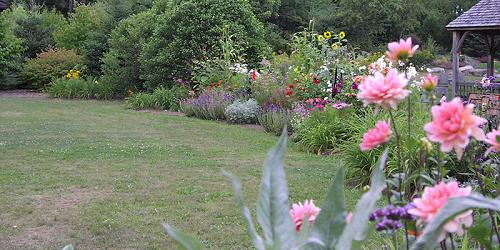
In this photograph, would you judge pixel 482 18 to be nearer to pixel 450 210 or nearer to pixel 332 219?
pixel 332 219

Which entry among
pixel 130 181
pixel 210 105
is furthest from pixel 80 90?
pixel 130 181

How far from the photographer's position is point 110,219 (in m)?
4.62

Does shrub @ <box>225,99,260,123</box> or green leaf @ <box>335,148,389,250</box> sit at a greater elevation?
green leaf @ <box>335,148,389,250</box>

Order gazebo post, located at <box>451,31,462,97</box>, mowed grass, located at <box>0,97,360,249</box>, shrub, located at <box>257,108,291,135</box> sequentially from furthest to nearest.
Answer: gazebo post, located at <box>451,31,462,97</box> < shrub, located at <box>257,108,291,135</box> < mowed grass, located at <box>0,97,360,249</box>

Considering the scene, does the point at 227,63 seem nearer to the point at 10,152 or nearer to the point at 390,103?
the point at 10,152

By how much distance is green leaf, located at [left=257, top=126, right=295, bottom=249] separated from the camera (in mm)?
1296

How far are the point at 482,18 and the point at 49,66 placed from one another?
42.7ft

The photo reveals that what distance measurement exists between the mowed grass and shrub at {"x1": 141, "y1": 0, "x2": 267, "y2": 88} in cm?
434

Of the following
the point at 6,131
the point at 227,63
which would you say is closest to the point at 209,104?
the point at 227,63

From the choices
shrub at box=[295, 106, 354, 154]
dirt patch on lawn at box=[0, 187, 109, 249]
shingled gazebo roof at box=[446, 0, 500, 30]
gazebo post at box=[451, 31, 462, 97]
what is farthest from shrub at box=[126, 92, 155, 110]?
dirt patch on lawn at box=[0, 187, 109, 249]

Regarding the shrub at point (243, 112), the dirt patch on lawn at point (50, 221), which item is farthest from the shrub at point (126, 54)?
the dirt patch on lawn at point (50, 221)

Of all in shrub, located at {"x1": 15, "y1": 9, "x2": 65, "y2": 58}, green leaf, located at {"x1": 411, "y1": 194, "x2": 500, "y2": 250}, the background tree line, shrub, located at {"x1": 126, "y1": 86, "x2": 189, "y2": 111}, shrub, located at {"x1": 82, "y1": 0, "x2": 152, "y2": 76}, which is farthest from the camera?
the background tree line

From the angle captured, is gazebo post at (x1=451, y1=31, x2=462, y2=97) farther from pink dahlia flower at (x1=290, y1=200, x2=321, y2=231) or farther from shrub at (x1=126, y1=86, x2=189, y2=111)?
pink dahlia flower at (x1=290, y1=200, x2=321, y2=231)

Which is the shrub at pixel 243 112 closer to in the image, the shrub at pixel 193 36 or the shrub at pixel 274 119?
the shrub at pixel 274 119
